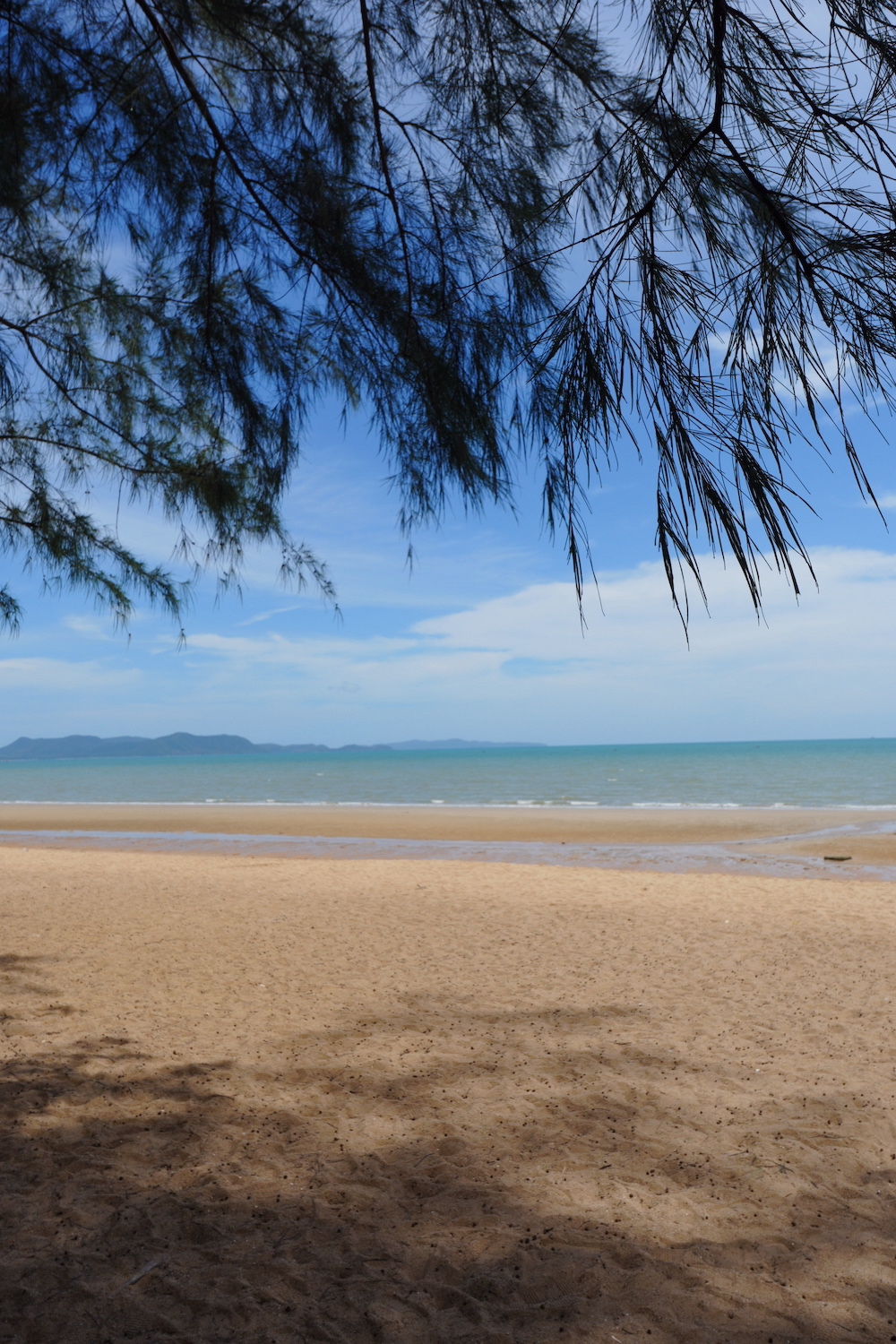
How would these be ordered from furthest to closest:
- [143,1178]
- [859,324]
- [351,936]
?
[351,936] → [143,1178] → [859,324]

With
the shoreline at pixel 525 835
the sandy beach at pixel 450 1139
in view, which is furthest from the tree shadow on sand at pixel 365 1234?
the shoreline at pixel 525 835

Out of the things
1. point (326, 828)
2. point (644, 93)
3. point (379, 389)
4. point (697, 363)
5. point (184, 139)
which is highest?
point (184, 139)

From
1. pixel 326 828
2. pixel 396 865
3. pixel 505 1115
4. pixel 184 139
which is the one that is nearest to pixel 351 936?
pixel 505 1115

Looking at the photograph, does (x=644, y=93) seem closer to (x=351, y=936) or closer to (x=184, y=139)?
(x=184, y=139)

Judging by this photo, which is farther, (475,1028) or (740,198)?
(475,1028)

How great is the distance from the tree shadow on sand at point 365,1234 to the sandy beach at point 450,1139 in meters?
0.01

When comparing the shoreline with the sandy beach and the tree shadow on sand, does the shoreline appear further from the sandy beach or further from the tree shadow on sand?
the tree shadow on sand

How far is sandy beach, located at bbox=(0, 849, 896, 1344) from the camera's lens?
7.63 ft

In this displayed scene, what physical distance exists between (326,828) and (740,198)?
16.9 meters

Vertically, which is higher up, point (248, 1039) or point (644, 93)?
point (644, 93)

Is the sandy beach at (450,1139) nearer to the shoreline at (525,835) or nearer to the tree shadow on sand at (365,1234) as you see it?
the tree shadow on sand at (365,1234)

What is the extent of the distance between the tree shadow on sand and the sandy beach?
1cm

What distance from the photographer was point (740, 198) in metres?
2.18

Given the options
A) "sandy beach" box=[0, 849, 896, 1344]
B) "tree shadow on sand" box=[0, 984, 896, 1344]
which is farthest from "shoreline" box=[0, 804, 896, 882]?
"tree shadow on sand" box=[0, 984, 896, 1344]
